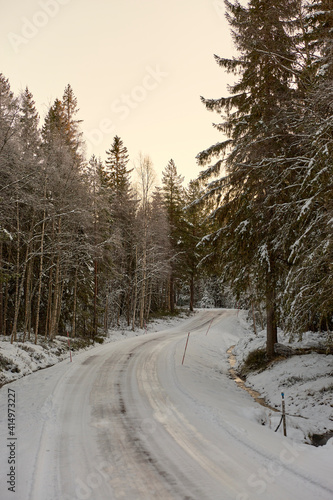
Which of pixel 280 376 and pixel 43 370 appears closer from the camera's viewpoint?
pixel 280 376

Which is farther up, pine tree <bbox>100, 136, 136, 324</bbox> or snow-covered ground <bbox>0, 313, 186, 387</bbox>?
pine tree <bbox>100, 136, 136, 324</bbox>

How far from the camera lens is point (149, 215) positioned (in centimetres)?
2906

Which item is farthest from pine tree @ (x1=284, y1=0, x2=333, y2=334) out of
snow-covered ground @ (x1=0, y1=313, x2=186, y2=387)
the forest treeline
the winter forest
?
snow-covered ground @ (x1=0, y1=313, x2=186, y2=387)

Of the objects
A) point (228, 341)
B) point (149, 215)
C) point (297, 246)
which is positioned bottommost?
point (228, 341)

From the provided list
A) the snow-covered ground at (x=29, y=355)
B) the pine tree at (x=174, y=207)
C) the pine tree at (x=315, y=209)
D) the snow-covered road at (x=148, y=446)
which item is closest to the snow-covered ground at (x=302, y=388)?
the snow-covered road at (x=148, y=446)

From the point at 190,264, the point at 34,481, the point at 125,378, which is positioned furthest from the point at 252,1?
the point at 190,264

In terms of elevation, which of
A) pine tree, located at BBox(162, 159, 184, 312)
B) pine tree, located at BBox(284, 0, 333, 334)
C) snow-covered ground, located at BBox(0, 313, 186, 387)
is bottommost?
snow-covered ground, located at BBox(0, 313, 186, 387)

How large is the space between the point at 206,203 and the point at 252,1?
871cm

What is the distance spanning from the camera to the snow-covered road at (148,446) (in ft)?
15.5

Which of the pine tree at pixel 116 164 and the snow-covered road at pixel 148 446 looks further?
the pine tree at pixel 116 164

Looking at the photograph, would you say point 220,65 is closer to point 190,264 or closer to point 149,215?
point 149,215

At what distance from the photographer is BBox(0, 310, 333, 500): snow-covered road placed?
471 centimetres

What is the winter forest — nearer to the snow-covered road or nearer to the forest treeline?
the forest treeline

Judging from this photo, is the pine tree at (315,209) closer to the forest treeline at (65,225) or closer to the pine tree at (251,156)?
the pine tree at (251,156)
